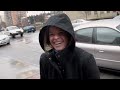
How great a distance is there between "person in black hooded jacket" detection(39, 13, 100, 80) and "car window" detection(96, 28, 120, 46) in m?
2.97

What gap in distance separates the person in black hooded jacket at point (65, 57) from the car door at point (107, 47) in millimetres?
2915

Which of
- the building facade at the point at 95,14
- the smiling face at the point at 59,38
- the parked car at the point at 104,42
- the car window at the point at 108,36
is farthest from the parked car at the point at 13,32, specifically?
the smiling face at the point at 59,38

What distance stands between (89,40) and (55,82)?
3915 mm

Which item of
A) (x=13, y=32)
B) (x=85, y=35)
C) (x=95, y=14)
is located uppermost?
(x=85, y=35)

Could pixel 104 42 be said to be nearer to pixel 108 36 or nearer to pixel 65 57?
pixel 108 36

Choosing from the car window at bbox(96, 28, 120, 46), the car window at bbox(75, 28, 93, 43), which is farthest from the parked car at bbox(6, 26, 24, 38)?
the car window at bbox(96, 28, 120, 46)

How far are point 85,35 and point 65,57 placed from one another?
3.53 meters

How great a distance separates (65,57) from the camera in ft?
4.74

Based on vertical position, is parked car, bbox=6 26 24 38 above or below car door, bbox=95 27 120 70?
below

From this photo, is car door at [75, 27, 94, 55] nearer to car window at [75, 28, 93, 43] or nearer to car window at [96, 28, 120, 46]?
car window at [75, 28, 93, 43]

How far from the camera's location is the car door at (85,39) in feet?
15.6

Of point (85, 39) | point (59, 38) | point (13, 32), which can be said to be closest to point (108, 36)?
point (85, 39)

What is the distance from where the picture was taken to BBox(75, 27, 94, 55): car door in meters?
4.75
